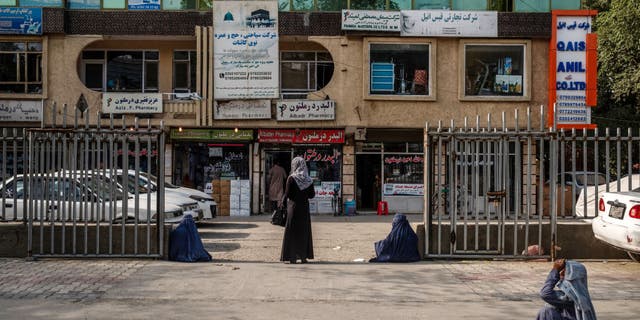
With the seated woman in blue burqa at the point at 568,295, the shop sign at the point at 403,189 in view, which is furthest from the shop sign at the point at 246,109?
the seated woman in blue burqa at the point at 568,295

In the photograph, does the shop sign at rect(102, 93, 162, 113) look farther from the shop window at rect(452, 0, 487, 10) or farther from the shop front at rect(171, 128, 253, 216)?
the shop window at rect(452, 0, 487, 10)

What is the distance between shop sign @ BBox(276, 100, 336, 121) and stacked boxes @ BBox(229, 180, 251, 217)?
9.03 ft

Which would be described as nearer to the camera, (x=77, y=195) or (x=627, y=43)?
(x=77, y=195)

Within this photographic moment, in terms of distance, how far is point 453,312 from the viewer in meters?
8.30

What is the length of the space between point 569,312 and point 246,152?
2196 cm

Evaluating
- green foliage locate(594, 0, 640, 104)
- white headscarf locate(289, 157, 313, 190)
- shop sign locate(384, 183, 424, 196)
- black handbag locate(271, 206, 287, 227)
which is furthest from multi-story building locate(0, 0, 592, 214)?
white headscarf locate(289, 157, 313, 190)

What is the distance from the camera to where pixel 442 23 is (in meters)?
26.3

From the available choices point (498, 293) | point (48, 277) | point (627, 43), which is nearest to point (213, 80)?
point (627, 43)

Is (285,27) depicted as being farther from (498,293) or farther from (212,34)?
(498,293)

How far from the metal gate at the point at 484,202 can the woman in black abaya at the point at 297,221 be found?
184 cm

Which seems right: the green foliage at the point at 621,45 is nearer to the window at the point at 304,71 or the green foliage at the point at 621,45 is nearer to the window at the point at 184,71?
the window at the point at 304,71

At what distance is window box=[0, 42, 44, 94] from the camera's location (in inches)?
1049

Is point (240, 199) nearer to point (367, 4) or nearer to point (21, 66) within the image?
point (367, 4)

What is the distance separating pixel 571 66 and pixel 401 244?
658 inches
